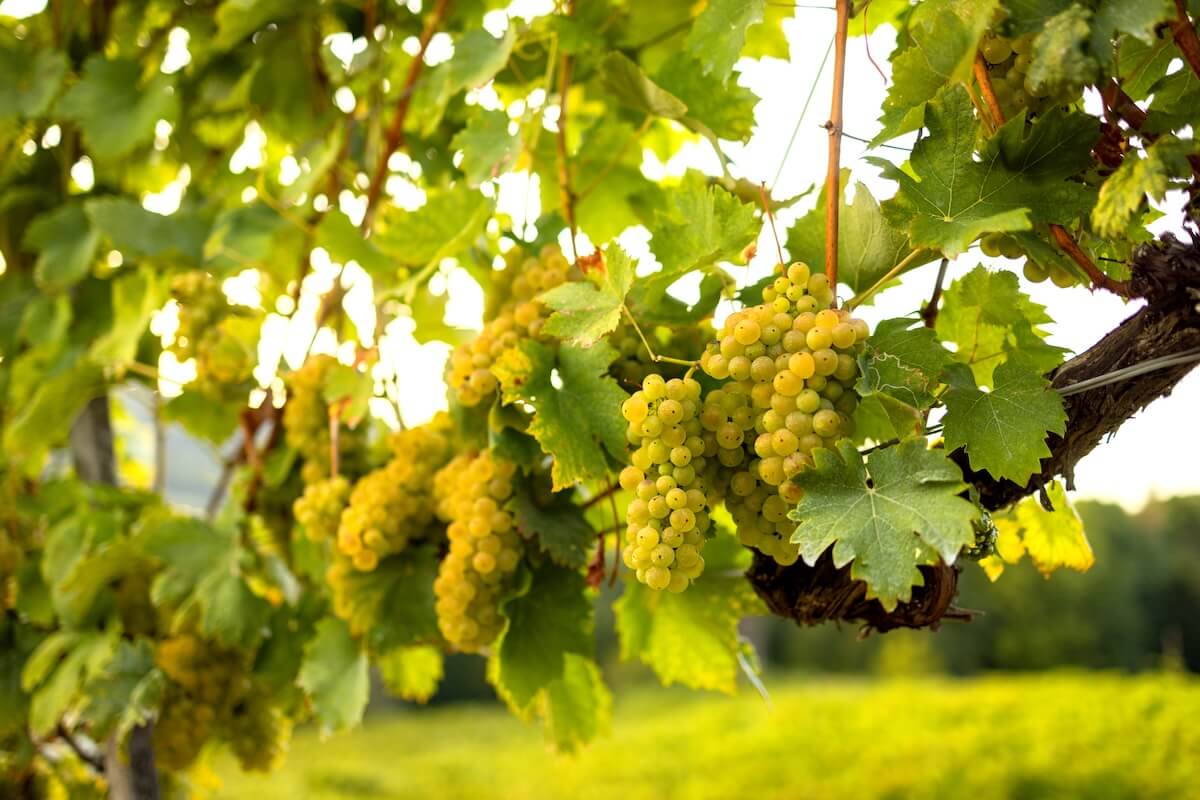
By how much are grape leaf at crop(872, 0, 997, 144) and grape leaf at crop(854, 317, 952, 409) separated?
0.35 feet

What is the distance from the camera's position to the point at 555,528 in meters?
0.74

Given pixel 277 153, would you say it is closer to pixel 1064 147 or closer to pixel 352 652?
pixel 352 652

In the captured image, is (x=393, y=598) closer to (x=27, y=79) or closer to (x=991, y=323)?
(x=991, y=323)

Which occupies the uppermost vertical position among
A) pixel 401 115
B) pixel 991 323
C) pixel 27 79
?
pixel 27 79

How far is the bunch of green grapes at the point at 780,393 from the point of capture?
0.48 m

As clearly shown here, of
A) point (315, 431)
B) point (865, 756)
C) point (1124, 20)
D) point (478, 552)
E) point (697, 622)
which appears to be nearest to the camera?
point (1124, 20)

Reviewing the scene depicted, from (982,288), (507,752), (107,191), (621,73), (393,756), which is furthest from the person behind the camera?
(393,756)

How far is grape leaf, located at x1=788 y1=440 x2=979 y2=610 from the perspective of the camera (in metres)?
0.45

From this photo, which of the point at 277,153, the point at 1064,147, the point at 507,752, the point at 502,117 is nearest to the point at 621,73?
the point at 502,117

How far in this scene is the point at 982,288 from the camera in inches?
24.0

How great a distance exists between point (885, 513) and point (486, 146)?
0.47 metres

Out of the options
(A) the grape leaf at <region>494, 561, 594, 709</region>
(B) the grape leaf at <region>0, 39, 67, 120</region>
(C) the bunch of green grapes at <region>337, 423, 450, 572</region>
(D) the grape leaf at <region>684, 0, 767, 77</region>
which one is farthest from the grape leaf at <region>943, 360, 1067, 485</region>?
(B) the grape leaf at <region>0, 39, 67, 120</region>

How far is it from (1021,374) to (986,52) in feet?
0.56

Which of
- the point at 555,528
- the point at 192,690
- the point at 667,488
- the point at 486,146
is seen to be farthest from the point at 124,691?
A: the point at 667,488
